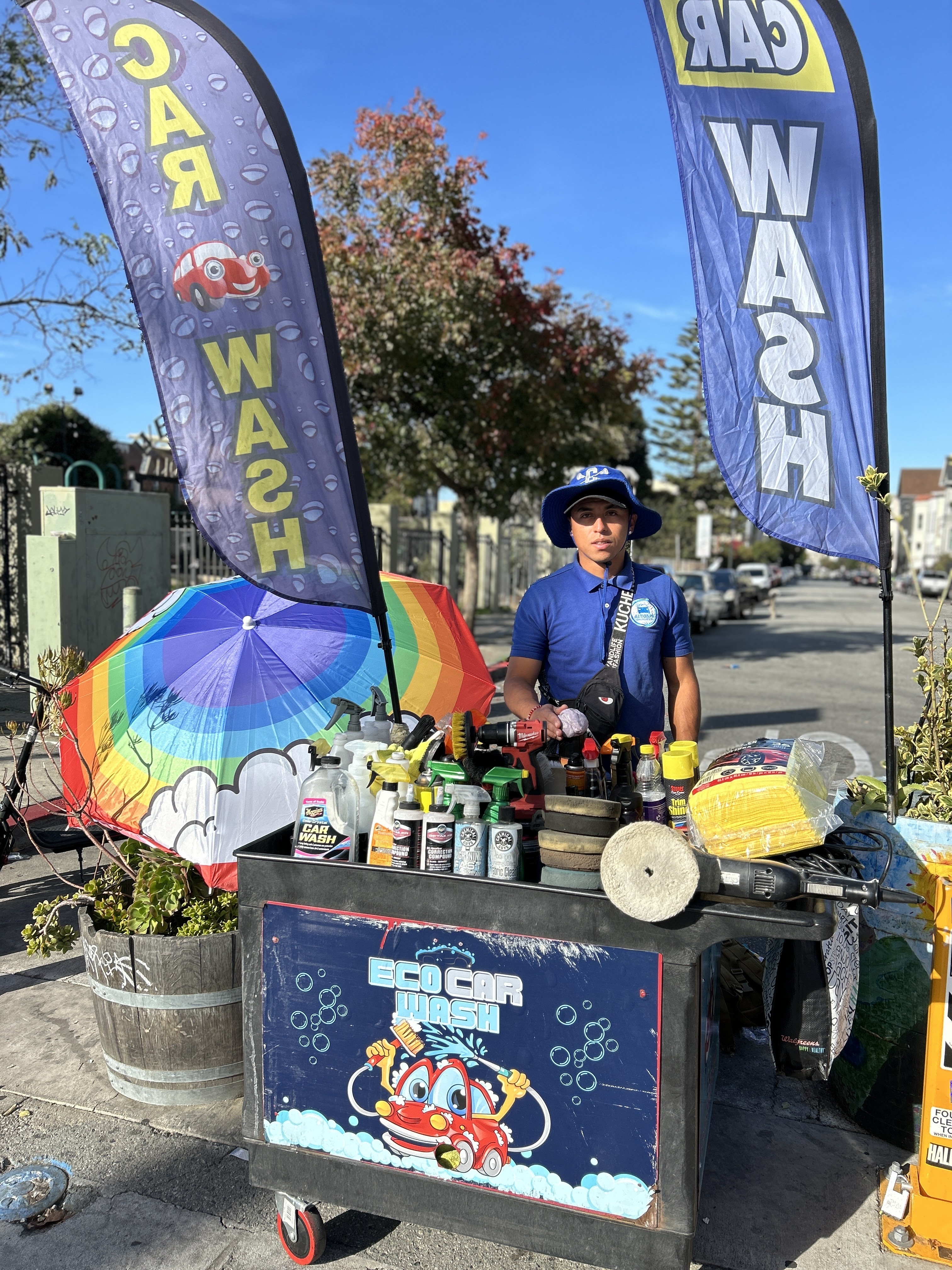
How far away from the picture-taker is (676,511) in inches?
2721

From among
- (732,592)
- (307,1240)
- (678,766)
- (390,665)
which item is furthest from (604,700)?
(732,592)

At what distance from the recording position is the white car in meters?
44.8

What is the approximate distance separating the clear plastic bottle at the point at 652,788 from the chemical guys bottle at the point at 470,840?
1.71 feet

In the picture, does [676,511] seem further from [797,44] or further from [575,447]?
[797,44]

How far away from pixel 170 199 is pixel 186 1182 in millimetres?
3117

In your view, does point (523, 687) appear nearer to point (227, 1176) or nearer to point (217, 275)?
point (217, 275)

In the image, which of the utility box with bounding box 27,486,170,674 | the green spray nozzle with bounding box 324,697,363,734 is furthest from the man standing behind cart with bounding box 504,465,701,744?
the utility box with bounding box 27,486,170,674

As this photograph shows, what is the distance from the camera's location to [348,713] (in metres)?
3.27

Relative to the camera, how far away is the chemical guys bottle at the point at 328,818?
2484 millimetres

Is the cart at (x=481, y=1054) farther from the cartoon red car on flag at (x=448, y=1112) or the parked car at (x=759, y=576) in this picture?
the parked car at (x=759, y=576)

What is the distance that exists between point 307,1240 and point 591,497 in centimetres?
258

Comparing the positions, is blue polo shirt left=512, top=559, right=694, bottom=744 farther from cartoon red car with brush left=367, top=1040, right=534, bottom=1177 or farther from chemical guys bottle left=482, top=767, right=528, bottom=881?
cartoon red car with brush left=367, top=1040, right=534, bottom=1177

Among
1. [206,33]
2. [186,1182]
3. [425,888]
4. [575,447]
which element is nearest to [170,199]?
[206,33]

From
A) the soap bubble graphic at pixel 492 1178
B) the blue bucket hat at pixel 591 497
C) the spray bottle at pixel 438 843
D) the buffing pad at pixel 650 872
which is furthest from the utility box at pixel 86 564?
the buffing pad at pixel 650 872
